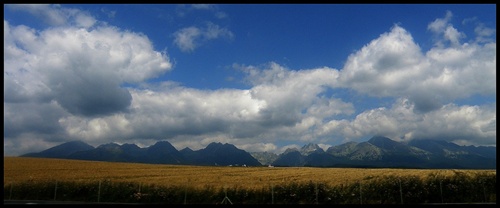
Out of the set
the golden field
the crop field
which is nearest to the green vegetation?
the crop field

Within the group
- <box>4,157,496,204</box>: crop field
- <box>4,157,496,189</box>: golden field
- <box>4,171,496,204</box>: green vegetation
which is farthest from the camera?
<box>4,157,496,189</box>: golden field

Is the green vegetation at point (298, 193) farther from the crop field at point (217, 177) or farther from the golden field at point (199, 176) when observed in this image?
the golden field at point (199, 176)

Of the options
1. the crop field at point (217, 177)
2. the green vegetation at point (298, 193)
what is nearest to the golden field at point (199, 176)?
the crop field at point (217, 177)

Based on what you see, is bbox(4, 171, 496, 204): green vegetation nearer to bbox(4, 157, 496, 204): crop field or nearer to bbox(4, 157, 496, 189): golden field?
bbox(4, 157, 496, 204): crop field

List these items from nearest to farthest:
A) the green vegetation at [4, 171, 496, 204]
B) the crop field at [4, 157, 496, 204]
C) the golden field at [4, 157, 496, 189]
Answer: the green vegetation at [4, 171, 496, 204] → the crop field at [4, 157, 496, 204] → the golden field at [4, 157, 496, 189]

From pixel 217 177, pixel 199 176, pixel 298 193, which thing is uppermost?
pixel 298 193

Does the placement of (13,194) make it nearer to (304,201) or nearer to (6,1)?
(304,201)

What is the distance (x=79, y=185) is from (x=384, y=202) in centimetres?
3221

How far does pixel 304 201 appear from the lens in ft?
137

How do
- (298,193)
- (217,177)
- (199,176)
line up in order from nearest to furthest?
1. (298,193)
2. (217,177)
3. (199,176)

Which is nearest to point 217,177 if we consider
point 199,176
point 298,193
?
point 199,176

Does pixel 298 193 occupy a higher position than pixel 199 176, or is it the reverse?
pixel 298 193

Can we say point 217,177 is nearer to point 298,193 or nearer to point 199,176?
point 199,176

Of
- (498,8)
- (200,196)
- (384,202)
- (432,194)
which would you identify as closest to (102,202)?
(200,196)
